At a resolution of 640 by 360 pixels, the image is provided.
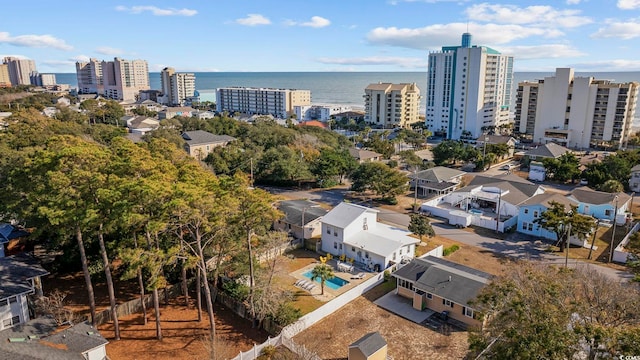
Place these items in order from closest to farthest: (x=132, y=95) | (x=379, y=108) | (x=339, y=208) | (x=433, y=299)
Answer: (x=433, y=299), (x=339, y=208), (x=379, y=108), (x=132, y=95)

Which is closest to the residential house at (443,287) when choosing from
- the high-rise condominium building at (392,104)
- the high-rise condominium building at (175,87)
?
the high-rise condominium building at (392,104)

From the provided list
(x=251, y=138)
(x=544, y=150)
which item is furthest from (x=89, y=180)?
(x=544, y=150)

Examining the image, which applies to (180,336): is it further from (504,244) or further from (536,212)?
(536,212)

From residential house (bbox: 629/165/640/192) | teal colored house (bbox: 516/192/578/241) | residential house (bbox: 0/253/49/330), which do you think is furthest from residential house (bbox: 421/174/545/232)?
residential house (bbox: 0/253/49/330)

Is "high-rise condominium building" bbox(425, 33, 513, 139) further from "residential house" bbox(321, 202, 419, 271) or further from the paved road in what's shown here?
"residential house" bbox(321, 202, 419, 271)

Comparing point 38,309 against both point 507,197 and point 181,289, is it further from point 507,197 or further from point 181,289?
point 507,197
